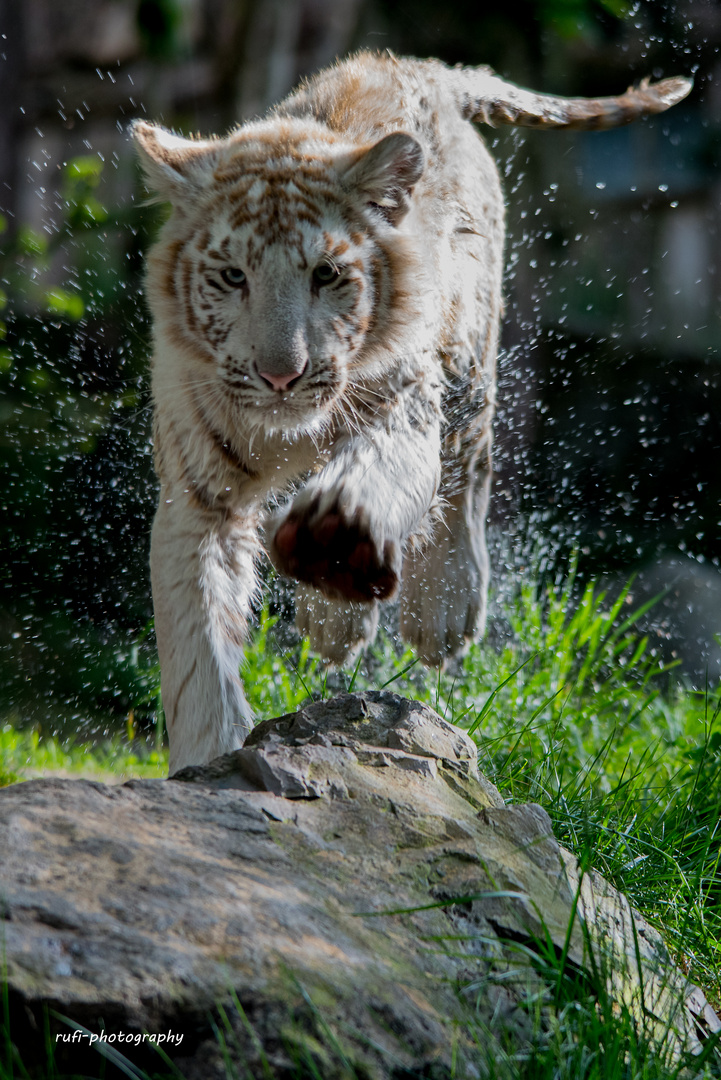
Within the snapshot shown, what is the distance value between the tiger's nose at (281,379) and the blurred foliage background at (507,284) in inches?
102

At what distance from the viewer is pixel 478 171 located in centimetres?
378

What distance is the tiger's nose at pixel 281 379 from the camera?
2.61m

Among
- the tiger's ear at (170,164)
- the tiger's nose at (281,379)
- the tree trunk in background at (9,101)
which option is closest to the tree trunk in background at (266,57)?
the tree trunk in background at (9,101)

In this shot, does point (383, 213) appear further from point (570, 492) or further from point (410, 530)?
point (570, 492)

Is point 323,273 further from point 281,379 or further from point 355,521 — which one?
point 355,521

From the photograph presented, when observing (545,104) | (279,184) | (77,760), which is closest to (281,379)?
(279,184)

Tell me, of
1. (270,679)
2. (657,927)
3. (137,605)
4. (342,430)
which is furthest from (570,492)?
(657,927)

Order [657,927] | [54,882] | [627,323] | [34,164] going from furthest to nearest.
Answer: [627,323] → [34,164] → [657,927] → [54,882]

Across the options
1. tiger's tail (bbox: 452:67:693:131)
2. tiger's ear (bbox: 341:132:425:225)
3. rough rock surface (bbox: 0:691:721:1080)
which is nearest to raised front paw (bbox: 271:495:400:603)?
rough rock surface (bbox: 0:691:721:1080)

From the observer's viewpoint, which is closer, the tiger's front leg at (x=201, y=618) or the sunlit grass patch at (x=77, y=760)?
the tiger's front leg at (x=201, y=618)

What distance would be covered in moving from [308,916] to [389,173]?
2.12 metres

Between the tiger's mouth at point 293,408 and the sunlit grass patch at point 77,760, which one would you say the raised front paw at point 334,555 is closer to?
the tiger's mouth at point 293,408

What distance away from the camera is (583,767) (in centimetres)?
288

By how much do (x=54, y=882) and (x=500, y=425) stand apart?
21.3 feet
